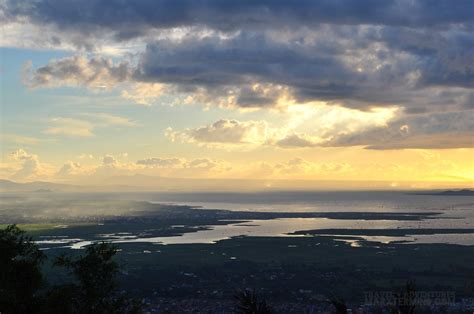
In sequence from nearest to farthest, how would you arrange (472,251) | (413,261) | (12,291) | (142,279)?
(12,291) → (142,279) → (413,261) → (472,251)

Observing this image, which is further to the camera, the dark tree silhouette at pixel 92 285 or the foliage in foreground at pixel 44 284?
the dark tree silhouette at pixel 92 285

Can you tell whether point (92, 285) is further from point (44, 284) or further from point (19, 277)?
point (19, 277)

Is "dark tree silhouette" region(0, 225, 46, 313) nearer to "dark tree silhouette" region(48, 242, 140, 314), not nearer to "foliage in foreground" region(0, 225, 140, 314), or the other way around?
"foliage in foreground" region(0, 225, 140, 314)

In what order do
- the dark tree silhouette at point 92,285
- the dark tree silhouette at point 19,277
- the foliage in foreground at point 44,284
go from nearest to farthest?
1. the foliage in foreground at point 44,284
2. the dark tree silhouette at point 19,277
3. the dark tree silhouette at point 92,285

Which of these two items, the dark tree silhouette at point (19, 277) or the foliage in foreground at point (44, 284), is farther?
the dark tree silhouette at point (19, 277)

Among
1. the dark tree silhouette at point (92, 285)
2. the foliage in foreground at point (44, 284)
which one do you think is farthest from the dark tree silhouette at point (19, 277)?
the dark tree silhouette at point (92, 285)

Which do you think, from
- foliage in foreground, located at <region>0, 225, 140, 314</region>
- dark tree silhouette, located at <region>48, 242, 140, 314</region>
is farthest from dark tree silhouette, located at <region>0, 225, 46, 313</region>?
dark tree silhouette, located at <region>48, 242, 140, 314</region>

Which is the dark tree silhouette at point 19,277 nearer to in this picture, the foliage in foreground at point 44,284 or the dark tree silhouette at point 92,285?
the foliage in foreground at point 44,284

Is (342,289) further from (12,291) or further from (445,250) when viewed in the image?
(12,291)

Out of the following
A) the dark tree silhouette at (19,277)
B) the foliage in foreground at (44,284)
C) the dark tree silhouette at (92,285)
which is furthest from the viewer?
the dark tree silhouette at (92,285)

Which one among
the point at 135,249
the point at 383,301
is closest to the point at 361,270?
the point at 383,301

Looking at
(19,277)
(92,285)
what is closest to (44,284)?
(19,277)
